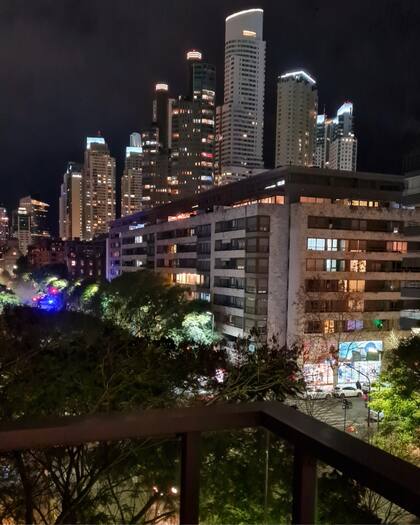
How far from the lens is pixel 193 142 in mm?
92312

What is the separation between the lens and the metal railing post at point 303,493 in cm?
145

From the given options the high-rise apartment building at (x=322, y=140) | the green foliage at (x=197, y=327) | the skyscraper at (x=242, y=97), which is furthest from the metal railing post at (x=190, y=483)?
the high-rise apartment building at (x=322, y=140)

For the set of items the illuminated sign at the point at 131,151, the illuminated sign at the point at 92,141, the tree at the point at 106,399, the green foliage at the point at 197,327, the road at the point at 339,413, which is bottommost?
the road at the point at 339,413

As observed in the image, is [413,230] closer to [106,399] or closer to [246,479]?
[106,399]

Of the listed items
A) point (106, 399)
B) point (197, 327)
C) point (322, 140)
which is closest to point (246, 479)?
point (106, 399)

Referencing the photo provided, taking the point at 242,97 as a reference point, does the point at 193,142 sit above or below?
below

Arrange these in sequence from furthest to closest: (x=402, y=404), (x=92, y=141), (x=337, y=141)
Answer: (x=92, y=141), (x=337, y=141), (x=402, y=404)

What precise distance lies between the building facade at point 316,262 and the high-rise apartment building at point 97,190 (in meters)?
106

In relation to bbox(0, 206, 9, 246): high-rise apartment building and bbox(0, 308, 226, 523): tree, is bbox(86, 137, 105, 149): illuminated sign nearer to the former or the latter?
bbox(0, 206, 9, 246): high-rise apartment building

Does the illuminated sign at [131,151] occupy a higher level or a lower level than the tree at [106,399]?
higher

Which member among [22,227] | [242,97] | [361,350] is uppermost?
[242,97]

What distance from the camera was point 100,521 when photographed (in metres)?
2.25

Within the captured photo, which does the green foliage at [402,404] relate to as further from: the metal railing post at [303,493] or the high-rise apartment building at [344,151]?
the high-rise apartment building at [344,151]

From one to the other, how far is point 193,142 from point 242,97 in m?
17.2
